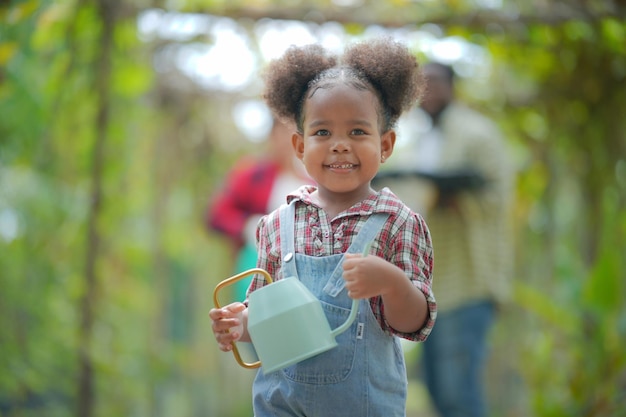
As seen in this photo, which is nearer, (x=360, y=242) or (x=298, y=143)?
(x=360, y=242)

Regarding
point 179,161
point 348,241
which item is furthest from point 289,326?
point 179,161

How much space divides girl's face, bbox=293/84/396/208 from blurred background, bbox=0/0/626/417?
1438 mm

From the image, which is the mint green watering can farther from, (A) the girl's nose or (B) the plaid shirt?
(A) the girl's nose

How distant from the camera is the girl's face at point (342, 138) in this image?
5.87ft

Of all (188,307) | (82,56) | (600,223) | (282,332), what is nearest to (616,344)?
(600,223)

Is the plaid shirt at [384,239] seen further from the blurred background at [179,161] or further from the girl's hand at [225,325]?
the blurred background at [179,161]

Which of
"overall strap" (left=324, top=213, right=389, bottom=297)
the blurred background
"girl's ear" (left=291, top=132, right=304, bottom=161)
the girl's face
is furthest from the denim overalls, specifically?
the blurred background

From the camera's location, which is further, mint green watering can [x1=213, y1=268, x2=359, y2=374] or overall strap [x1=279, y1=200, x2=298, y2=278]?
overall strap [x1=279, y1=200, x2=298, y2=278]

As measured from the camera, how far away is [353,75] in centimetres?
184

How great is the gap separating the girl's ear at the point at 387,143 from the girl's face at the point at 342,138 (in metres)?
0.06

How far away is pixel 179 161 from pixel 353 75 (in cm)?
524

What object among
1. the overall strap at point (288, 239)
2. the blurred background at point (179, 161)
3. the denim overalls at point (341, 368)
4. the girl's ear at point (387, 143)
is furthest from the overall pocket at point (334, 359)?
the blurred background at point (179, 161)

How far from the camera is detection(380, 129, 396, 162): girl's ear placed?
6.22ft

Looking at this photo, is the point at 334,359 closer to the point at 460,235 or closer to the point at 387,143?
the point at 387,143
